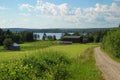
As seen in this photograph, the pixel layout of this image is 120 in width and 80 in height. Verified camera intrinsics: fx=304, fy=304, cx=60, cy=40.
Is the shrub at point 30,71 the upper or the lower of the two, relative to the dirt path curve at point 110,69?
upper

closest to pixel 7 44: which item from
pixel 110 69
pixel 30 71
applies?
pixel 110 69

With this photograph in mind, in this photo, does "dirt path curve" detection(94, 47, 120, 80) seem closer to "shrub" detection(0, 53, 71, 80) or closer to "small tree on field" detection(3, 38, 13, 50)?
"shrub" detection(0, 53, 71, 80)

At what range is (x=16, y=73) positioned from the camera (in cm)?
1515

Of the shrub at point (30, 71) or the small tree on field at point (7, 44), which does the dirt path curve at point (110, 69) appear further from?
the small tree on field at point (7, 44)

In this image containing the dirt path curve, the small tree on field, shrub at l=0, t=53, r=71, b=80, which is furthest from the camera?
the small tree on field

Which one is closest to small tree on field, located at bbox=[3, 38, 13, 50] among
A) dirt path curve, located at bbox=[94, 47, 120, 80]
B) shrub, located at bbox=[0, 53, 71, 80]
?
dirt path curve, located at bbox=[94, 47, 120, 80]

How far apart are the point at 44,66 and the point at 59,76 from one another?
15.6 ft

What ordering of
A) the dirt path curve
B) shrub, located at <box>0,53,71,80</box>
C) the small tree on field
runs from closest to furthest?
shrub, located at <box>0,53,71,80</box> → the dirt path curve → the small tree on field

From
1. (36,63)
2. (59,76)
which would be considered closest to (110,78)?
(59,76)

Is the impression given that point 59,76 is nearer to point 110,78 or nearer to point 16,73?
point 110,78

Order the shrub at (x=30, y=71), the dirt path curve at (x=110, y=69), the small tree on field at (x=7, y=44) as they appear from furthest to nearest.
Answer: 1. the small tree on field at (x=7, y=44)
2. the dirt path curve at (x=110, y=69)
3. the shrub at (x=30, y=71)

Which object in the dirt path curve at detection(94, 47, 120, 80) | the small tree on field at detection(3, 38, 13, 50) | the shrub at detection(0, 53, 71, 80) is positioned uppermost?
the shrub at detection(0, 53, 71, 80)

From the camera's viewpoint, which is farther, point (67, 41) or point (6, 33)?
point (67, 41)

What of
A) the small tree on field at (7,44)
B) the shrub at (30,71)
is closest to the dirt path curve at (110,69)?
the shrub at (30,71)
